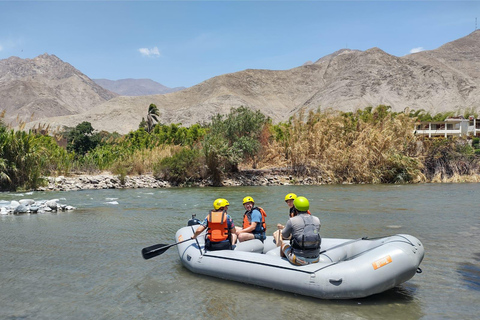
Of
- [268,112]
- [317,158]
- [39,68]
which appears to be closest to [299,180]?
[317,158]

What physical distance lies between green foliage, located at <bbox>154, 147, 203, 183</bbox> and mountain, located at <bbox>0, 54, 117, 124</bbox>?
7497 cm

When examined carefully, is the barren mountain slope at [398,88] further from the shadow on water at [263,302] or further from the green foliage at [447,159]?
the shadow on water at [263,302]

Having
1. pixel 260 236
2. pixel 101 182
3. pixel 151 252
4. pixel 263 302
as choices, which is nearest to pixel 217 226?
pixel 260 236

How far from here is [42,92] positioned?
137 m

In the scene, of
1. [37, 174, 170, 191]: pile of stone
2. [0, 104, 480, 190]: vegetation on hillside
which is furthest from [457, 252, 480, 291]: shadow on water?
[37, 174, 170, 191]: pile of stone

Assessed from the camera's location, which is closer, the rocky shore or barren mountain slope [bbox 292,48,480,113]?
the rocky shore

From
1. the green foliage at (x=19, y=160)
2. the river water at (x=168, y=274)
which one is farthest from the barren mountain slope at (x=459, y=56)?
the green foliage at (x=19, y=160)

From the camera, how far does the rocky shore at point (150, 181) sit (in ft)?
74.9

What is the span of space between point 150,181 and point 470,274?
66.3ft

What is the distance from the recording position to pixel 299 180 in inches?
1047

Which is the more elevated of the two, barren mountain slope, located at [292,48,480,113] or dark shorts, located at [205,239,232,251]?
barren mountain slope, located at [292,48,480,113]

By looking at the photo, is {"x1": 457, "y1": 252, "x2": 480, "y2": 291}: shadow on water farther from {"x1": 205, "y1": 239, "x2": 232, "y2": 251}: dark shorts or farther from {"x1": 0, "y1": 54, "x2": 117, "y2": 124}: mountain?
{"x1": 0, "y1": 54, "x2": 117, "y2": 124}: mountain

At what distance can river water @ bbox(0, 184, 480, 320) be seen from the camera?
558 centimetres

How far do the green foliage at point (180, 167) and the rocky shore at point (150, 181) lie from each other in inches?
14.8
